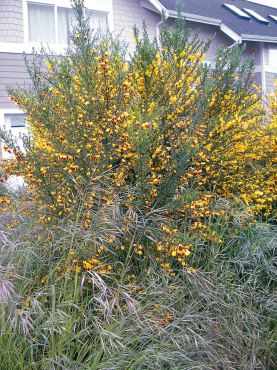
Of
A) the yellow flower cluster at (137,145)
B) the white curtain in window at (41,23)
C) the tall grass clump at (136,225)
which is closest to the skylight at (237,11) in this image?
the white curtain in window at (41,23)

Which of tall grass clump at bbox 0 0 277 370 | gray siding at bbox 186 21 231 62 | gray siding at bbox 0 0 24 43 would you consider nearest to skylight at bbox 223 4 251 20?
gray siding at bbox 186 21 231 62

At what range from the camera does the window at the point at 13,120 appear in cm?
1068

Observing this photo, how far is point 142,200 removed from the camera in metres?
4.53

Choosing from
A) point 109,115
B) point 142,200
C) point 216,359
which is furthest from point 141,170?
point 216,359

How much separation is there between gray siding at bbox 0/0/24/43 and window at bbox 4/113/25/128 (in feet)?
4.68

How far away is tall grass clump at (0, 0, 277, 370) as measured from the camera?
11.3 ft

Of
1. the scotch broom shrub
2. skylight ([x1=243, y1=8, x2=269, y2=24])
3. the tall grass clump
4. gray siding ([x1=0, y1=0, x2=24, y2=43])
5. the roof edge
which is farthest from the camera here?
skylight ([x1=243, y1=8, x2=269, y2=24])

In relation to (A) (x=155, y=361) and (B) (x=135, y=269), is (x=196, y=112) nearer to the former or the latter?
(B) (x=135, y=269)

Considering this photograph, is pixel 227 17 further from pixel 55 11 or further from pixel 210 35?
pixel 55 11

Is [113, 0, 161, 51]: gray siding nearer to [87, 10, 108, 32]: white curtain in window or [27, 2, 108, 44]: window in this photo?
[87, 10, 108, 32]: white curtain in window

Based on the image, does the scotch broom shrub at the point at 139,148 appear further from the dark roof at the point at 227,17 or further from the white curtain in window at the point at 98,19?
the dark roof at the point at 227,17

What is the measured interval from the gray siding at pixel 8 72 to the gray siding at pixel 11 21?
1.11ft

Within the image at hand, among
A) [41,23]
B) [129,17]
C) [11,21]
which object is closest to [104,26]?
[129,17]

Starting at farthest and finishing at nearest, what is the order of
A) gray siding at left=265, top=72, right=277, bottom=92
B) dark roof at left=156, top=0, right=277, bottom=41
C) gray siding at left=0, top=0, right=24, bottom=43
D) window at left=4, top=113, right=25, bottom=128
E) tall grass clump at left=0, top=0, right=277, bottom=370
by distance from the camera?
gray siding at left=265, top=72, right=277, bottom=92, dark roof at left=156, top=0, right=277, bottom=41, window at left=4, top=113, right=25, bottom=128, gray siding at left=0, top=0, right=24, bottom=43, tall grass clump at left=0, top=0, right=277, bottom=370
